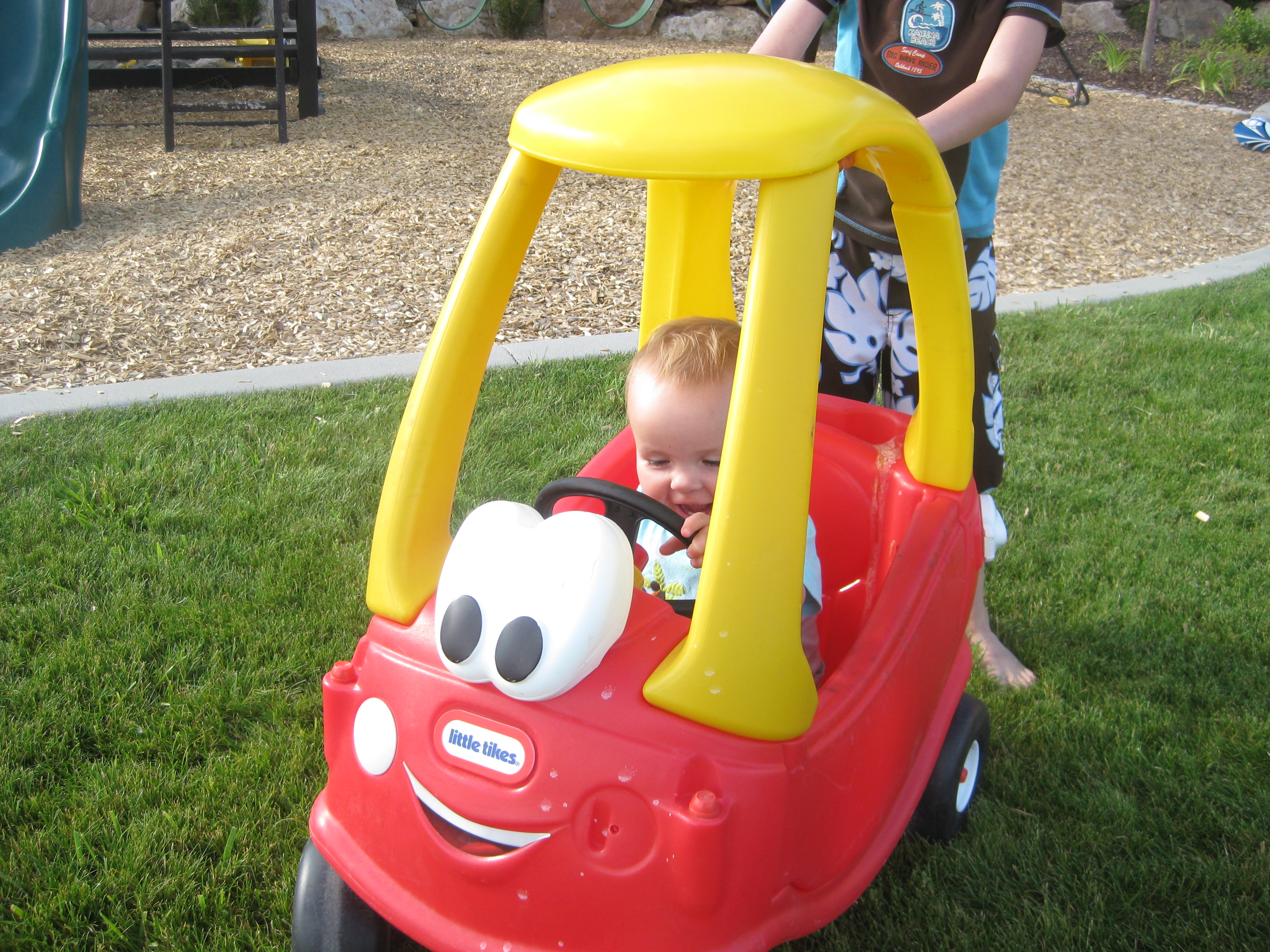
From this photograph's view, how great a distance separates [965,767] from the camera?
160 centimetres

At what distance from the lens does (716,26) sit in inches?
375

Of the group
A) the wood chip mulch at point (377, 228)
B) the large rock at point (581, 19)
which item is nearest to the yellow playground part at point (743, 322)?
the wood chip mulch at point (377, 228)

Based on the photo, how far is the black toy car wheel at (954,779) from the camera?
1.51 metres

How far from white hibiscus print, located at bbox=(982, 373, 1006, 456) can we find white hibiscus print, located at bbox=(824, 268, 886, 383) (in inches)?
8.3

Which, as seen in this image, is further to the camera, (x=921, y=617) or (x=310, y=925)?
(x=921, y=617)

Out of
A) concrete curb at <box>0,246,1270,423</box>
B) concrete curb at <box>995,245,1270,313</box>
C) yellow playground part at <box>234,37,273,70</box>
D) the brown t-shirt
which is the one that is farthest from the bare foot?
yellow playground part at <box>234,37,273,70</box>

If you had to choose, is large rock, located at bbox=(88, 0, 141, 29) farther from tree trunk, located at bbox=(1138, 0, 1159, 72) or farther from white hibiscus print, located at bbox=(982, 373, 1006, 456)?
white hibiscus print, located at bbox=(982, 373, 1006, 456)

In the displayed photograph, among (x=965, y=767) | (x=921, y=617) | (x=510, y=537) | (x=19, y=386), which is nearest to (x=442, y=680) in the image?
(x=510, y=537)

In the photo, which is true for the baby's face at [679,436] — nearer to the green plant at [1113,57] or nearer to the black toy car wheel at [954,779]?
the black toy car wheel at [954,779]

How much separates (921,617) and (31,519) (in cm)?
193

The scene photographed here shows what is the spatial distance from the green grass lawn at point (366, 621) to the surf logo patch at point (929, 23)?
1.13 meters

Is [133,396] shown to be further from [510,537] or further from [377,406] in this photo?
[510,537]

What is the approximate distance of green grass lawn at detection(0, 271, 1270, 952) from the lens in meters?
1.44

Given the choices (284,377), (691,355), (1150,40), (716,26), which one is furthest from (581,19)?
(691,355)
